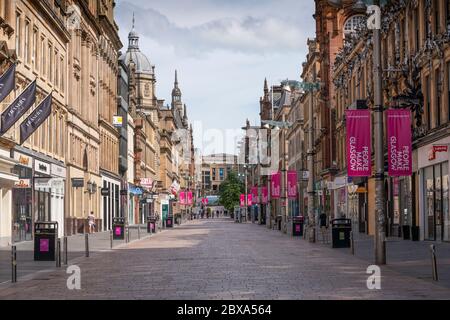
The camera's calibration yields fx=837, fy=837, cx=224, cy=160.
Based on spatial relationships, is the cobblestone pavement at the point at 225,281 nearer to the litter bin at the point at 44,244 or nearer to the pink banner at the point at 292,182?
the litter bin at the point at 44,244

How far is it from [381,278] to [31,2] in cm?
2974

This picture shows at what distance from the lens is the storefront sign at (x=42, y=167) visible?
1769 inches

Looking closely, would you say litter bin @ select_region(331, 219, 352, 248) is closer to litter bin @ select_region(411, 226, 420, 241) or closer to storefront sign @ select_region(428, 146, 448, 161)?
storefront sign @ select_region(428, 146, 448, 161)

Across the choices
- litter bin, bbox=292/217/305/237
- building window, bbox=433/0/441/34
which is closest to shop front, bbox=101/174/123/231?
litter bin, bbox=292/217/305/237

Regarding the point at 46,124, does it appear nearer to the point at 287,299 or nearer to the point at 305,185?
the point at 287,299

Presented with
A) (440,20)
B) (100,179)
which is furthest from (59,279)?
(100,179)

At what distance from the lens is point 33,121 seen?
3641 cm

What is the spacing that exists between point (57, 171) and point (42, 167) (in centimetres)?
482

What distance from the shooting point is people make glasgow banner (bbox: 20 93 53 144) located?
117ft

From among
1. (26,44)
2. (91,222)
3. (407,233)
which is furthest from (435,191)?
(91,222)

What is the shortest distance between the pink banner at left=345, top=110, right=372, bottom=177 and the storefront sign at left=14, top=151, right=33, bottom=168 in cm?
1597

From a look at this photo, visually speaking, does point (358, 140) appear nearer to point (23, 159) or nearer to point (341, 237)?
point (341, 237)
